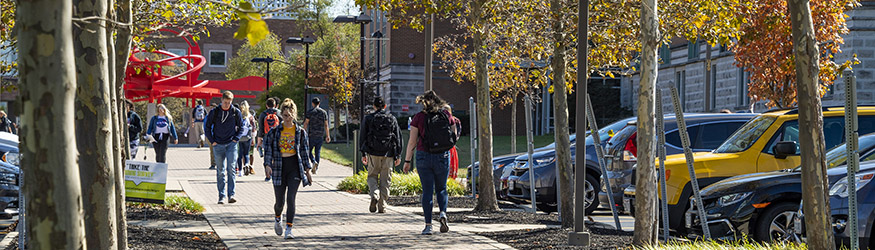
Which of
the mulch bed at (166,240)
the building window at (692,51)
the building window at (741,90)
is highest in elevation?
the building window at (692,51)

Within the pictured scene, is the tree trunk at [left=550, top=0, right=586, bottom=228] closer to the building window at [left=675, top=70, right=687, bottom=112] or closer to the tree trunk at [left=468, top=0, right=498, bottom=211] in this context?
the tree trunk at [left=468, top=0, right=498, bottom=211]

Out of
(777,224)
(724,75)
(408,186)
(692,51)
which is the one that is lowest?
(408,186)

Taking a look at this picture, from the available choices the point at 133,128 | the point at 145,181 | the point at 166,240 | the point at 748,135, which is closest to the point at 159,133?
the point at 133,128

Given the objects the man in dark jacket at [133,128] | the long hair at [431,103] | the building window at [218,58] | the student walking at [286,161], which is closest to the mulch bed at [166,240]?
the student walking at [286,161]

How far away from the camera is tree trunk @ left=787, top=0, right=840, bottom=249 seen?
7035mm

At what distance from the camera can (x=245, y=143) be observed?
21.5 metres

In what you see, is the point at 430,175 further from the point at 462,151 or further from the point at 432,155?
the point at 462,151

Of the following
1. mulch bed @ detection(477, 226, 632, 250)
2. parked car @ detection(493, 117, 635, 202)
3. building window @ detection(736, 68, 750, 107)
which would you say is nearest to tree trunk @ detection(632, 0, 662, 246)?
mulch bed @ detection(477, 226, 632, 250)

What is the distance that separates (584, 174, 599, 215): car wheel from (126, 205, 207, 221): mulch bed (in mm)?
5087

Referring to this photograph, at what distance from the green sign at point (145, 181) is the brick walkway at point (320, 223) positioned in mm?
785

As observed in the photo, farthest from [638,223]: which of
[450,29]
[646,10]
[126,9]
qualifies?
[450,29]

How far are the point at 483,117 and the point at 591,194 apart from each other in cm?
181

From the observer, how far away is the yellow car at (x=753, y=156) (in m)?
11.5

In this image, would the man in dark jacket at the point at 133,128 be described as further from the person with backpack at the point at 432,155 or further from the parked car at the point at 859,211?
the parked car at the point at 859,211
